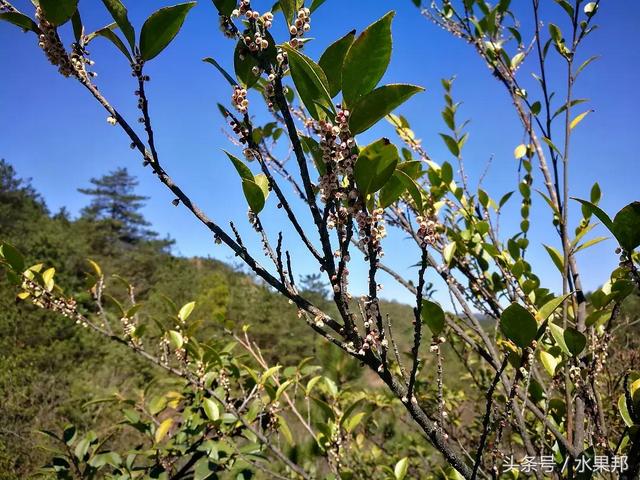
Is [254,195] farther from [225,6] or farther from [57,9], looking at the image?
[57,9]

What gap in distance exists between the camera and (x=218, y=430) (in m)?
1.71

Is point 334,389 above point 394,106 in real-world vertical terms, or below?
below

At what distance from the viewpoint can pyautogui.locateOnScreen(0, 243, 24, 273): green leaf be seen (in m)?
1.38

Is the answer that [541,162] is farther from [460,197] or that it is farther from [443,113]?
[443,113]

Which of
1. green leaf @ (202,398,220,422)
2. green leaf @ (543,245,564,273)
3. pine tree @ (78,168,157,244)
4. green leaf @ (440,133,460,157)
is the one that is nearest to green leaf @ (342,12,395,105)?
green leaf @ (543,245,564,273)

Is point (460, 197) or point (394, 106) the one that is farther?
point (460, 197)

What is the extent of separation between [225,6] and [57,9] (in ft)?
0.81

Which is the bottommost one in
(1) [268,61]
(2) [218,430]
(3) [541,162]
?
(2) [218,430]

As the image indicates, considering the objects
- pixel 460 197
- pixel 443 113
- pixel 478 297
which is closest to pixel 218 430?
pixel 478 297

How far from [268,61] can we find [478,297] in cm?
146

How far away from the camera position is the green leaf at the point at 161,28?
625 millimetres

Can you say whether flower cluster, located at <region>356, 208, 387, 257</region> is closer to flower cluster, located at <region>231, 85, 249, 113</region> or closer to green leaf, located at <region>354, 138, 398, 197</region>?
green leaf, located at <region>354, 138, 398, 197</region>

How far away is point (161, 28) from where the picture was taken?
633 mm

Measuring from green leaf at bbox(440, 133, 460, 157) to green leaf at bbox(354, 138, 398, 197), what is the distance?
1365mm
